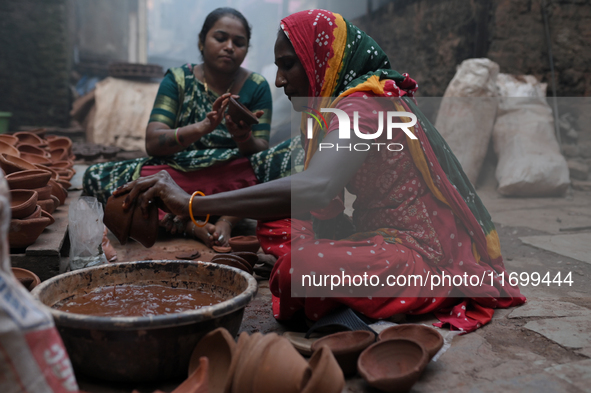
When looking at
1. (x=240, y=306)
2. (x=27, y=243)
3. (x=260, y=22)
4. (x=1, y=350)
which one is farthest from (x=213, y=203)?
(x=260, y=22)

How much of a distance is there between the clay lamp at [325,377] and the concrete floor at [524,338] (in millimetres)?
230

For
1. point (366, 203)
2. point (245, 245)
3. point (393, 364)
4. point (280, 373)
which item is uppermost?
point (366, 203)

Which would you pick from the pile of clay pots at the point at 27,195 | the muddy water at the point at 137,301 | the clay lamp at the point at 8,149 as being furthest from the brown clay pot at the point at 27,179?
the muddy water at the point at 137,301

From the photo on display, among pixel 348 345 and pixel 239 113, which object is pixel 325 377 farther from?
pixel 239 113

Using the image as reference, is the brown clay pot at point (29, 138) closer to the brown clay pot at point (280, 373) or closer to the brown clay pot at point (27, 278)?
the brown clay pot at point (27, 278)

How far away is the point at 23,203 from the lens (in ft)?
7.25

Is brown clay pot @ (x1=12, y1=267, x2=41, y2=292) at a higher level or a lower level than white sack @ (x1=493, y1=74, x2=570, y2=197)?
lower

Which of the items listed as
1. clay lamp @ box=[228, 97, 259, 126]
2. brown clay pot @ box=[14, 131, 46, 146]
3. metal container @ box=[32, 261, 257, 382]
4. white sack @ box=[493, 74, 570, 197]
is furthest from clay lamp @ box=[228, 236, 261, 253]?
white sack @ box=[493, 74, 570, 197]

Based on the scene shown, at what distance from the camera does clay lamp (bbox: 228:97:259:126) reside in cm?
266

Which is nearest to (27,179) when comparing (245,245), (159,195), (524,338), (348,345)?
(159,195)

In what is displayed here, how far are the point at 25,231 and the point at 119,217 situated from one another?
1.87 feet

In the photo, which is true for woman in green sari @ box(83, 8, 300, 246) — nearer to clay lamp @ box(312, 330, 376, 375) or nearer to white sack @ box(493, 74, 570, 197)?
clay lamp @ box(312, 330, 376, 375)

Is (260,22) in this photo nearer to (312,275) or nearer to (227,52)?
(227,52)

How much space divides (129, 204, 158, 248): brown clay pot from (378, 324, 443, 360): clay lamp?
98 centimetres
